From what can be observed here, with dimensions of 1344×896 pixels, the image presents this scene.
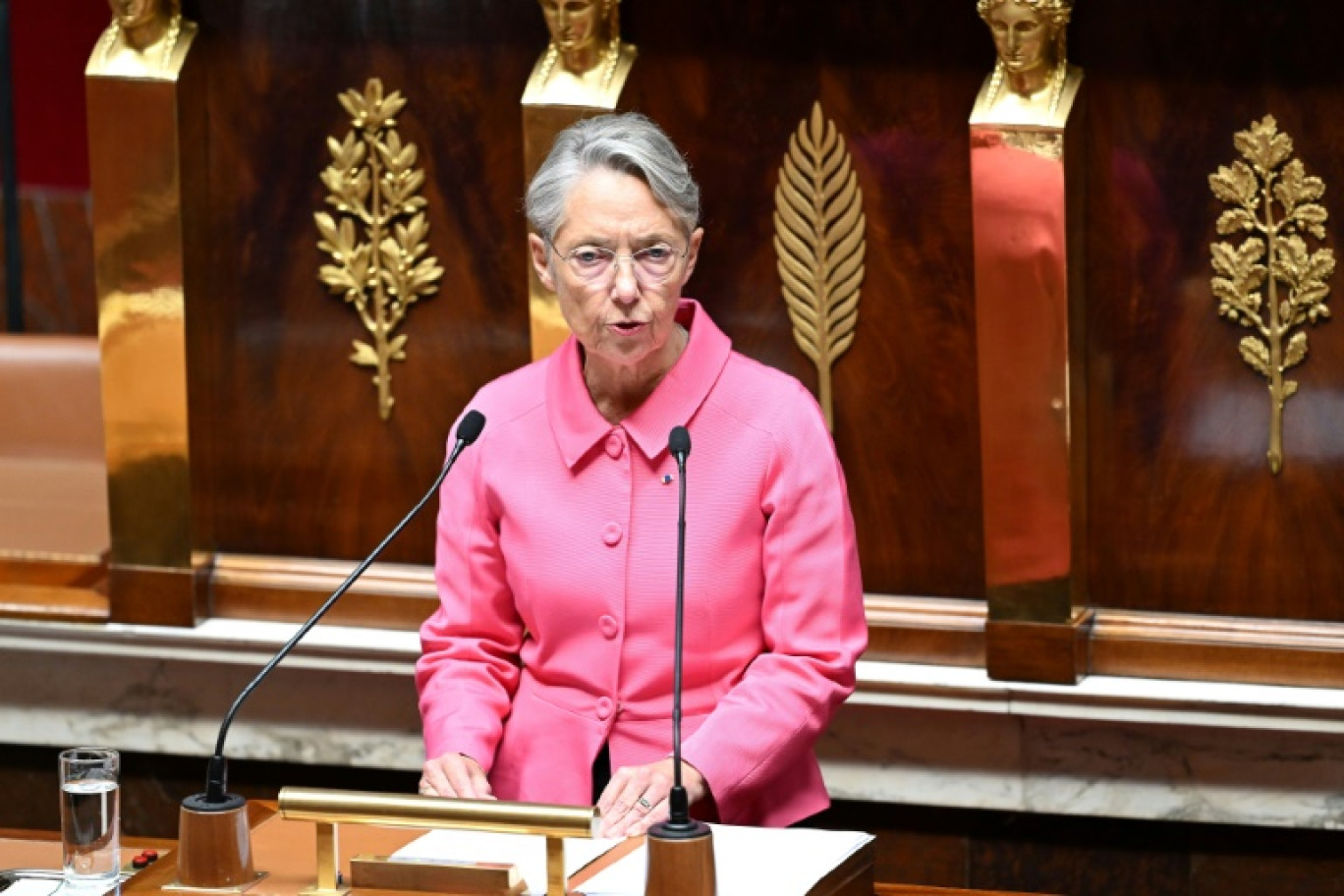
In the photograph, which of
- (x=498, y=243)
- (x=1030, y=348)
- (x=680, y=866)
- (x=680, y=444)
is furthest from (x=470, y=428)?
(x=498, y=243)

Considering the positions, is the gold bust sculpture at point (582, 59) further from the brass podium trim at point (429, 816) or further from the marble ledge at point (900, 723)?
the brass podium trim at point (429, 816)

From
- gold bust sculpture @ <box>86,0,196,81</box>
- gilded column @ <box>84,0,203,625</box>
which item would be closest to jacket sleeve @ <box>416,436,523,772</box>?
gilded column @ <box>84,0,203,625</box>

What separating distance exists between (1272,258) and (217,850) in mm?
1851

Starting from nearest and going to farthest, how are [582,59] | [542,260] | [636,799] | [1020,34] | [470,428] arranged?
[470,428] < [636,799] < [542,260] < [1020,34] < [582,59]

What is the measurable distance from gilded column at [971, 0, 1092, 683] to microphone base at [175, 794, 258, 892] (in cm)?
152

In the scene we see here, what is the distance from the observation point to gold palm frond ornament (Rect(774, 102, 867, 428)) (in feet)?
12.5

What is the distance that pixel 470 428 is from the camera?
107 inches

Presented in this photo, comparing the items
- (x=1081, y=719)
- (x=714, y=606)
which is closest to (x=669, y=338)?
(x=714, y=606)

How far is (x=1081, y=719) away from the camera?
3762mm

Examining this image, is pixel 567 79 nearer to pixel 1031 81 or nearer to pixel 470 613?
pixel 1031 81

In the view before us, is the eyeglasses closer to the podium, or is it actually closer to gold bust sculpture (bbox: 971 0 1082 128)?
the podium

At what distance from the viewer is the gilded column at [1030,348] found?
3594 millimetres

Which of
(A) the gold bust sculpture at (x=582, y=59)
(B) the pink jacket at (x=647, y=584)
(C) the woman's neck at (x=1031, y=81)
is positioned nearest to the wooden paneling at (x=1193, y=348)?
(C) the woman's neck at (x=1031, y=81)

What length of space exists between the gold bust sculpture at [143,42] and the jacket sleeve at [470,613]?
46.4 inches
